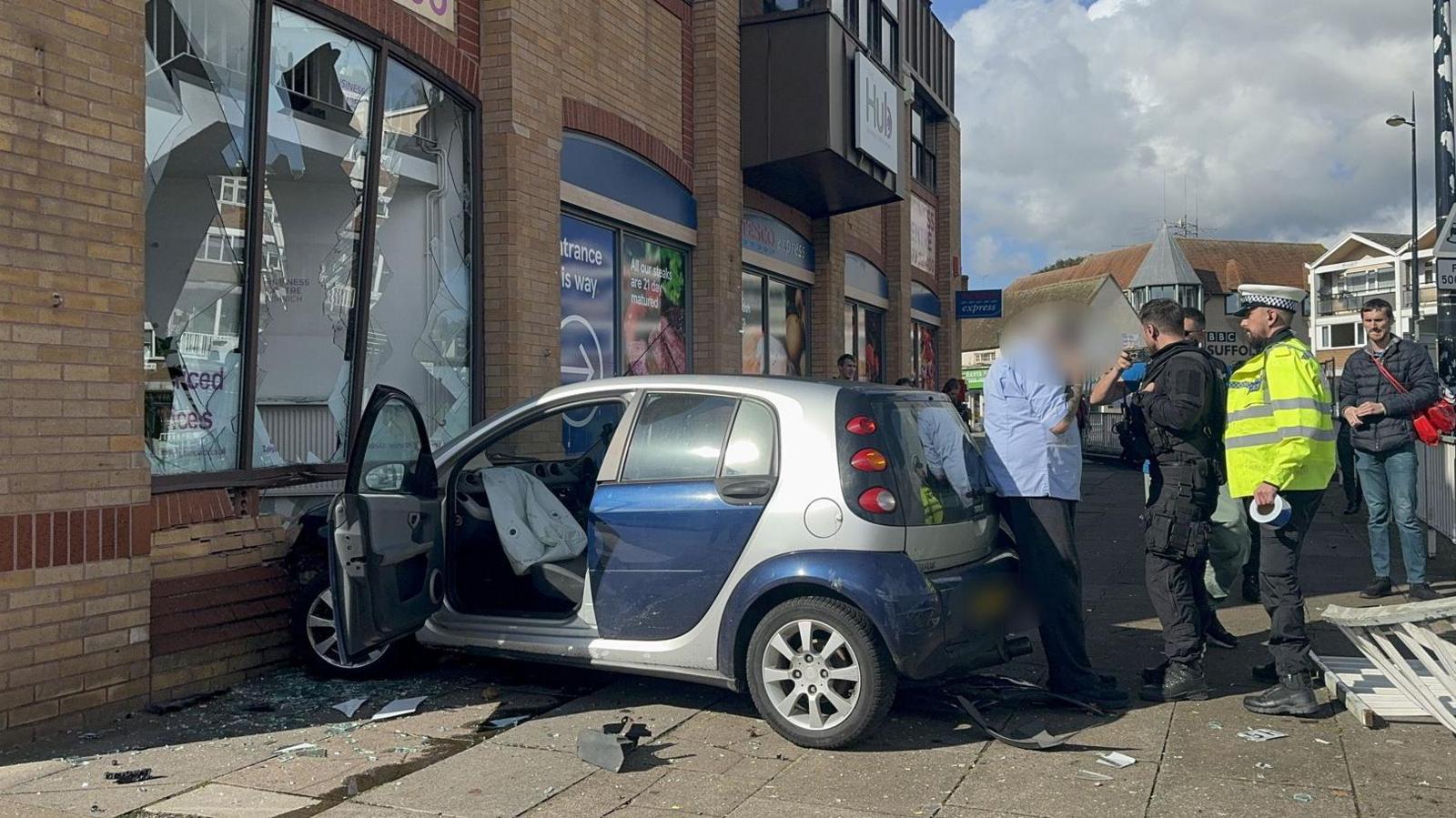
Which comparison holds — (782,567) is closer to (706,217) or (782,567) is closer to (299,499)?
(299,499)

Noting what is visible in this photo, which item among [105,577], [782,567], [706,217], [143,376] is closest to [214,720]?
[105,577]

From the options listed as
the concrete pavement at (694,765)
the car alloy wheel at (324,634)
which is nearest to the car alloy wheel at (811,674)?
the concrete pavement at (694,765)

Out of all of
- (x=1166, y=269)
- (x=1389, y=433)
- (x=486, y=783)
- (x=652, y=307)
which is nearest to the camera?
(x=486, y=783)

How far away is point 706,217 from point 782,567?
7.58 meters

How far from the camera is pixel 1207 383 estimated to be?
5.62 meters

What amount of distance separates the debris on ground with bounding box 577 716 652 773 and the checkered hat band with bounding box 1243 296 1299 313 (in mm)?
3481

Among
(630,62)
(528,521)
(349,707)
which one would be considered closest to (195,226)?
(528,521)

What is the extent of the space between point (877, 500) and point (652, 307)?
22.4ft

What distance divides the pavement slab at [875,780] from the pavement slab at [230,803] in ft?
5.58

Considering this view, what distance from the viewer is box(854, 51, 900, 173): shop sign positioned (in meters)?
13.2

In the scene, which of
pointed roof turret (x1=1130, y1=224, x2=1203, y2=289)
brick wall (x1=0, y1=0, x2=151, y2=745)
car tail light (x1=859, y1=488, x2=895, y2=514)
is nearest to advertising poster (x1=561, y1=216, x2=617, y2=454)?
brick wall (x1=0, y1=0, x2=151, y2=745)

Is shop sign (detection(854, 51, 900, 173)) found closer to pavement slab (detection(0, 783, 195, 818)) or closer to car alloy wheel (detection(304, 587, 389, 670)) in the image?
car alloy wheel (detection(304, 587, 389, 670))

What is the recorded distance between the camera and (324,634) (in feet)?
20.0

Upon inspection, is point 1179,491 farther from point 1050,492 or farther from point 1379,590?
point 1379,590
